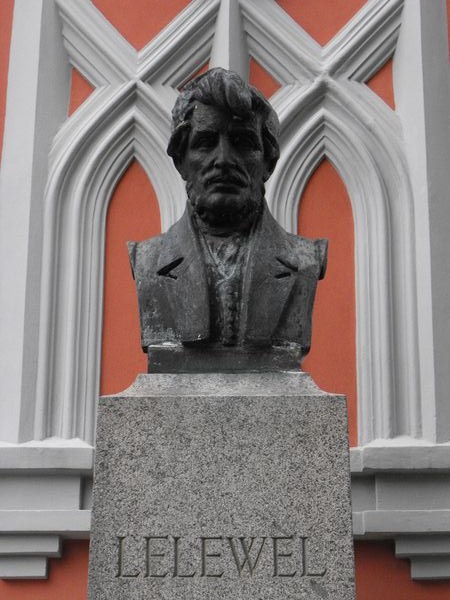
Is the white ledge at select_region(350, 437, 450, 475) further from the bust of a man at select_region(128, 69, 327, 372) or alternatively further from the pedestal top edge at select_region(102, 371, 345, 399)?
the pedestal top edge at select_region(102, 371, 345, 399)

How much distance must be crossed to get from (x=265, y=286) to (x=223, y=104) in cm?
68

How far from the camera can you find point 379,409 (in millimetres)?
6535

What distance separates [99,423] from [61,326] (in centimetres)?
228

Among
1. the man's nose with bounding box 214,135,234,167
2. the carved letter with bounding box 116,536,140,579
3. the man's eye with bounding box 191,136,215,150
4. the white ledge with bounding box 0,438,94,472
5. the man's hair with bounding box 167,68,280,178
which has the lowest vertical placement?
the carved letter with bounding box 116,536,140,579

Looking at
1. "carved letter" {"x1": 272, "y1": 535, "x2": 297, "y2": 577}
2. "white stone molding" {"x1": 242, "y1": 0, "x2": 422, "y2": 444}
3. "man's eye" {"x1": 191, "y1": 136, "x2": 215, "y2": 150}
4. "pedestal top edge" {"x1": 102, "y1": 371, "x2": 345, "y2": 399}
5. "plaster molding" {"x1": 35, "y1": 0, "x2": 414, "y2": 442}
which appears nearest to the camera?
"carved letter" {"x1": 272, "y1": 535, "x2": 297, "y2": 577}

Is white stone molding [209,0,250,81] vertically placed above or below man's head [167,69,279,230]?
above

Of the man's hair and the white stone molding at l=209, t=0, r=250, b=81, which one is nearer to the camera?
the man's hair

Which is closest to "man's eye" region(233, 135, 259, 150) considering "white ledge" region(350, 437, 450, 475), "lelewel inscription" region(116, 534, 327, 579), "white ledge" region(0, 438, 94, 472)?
"lelewel inscription" region(116, 534, 327, 579)

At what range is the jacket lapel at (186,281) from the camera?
15.4 ft

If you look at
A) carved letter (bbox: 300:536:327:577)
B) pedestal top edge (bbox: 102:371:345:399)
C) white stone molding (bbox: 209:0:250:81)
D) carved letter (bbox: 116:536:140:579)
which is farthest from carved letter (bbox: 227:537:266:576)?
white stone molding (bbox: 209:0:250:81)

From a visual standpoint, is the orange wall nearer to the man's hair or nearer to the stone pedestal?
the stone pedestal

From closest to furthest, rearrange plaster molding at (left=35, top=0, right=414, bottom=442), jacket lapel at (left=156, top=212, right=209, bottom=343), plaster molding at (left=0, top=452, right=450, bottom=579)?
1. jacket lapel at (left=156, top=212, right=209, bottom=343)
2. plaster molding at (left=0, top=452, right=450, bottom=579)
3. plaster molding at (left=35, top=0, right=414, bottom=442)

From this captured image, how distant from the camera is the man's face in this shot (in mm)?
4766

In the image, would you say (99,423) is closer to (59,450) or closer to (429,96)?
(59,450)
